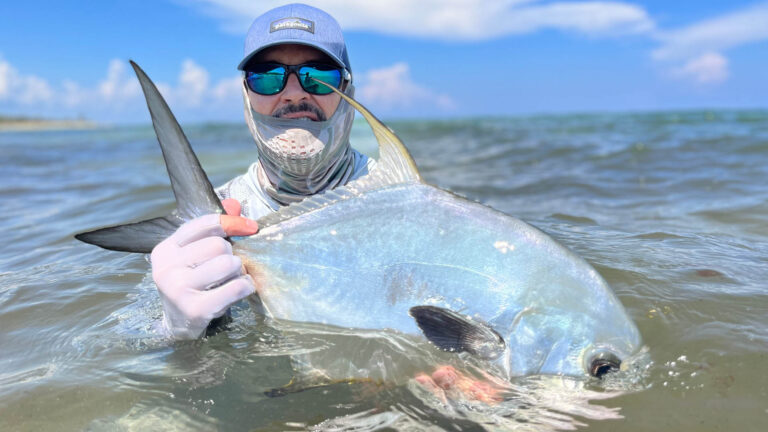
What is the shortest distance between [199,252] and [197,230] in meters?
0.08

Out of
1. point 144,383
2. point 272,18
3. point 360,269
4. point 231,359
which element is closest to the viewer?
point 360,269

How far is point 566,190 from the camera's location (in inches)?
253

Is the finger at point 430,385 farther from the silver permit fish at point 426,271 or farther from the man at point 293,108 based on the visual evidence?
the man at point 293,108

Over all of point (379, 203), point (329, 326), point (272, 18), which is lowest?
point (329, 326)

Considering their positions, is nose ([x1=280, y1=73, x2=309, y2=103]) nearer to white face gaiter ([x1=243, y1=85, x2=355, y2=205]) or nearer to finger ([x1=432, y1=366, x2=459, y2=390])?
white face gaiter ([x1=243, y1=85, x2=355, y2=205])

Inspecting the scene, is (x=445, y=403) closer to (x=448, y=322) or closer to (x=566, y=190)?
(x=448, y=322)

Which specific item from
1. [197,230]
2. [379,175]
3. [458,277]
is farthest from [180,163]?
[458,277]

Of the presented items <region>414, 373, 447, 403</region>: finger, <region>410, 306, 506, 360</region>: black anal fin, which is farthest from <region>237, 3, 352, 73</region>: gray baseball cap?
<region>414, 373, 447, 403</region>: finger

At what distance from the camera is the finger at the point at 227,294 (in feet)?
6.15

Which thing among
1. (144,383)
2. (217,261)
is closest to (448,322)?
(217,261)

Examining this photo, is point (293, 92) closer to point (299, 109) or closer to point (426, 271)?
point (299, 109)

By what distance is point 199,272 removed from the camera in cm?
185

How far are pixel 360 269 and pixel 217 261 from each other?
507mm

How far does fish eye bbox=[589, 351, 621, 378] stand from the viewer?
175cm
